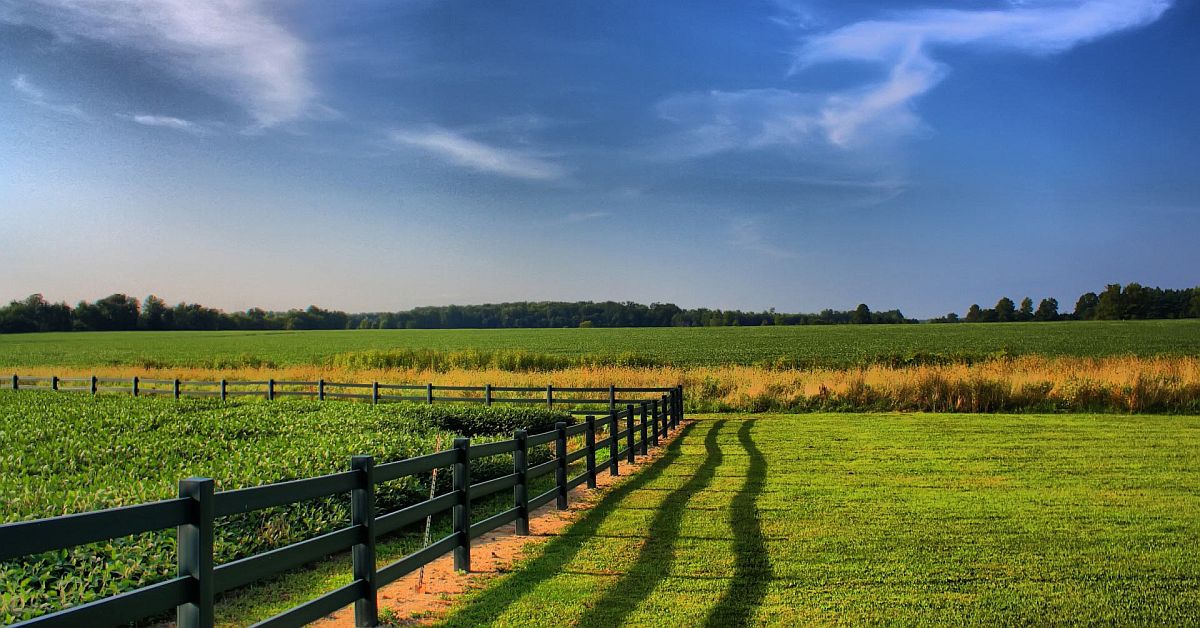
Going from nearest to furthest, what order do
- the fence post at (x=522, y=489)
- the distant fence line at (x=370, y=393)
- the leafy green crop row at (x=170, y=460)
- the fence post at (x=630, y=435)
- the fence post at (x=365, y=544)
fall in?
the fence post at (x=365, y=544), the leafy green crop row at (x=170, y=460), the fence post at (x=522, y=489), the fence post at (x=630, y=435), the distant fence line at (x=370, y=393)

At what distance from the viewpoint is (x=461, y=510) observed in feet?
25.5

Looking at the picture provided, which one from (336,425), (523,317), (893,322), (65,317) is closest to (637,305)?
(523,317)

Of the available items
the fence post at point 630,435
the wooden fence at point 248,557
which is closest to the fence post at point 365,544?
the wooden fence at point 248,557

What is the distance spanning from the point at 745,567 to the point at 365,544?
146 inches

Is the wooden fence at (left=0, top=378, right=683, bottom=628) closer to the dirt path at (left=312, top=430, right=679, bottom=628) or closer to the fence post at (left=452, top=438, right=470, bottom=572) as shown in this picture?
the fence post at (left=452, top=438, right=470, bottom=572)

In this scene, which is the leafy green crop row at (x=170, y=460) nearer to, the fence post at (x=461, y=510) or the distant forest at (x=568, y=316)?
the fence post at (x=461, y=510)

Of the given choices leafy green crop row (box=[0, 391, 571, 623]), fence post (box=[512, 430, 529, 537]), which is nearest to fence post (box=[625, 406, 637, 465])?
leafy green crop row (box=[0, 391, 571, 623])

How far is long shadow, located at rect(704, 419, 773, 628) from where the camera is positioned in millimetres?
6355

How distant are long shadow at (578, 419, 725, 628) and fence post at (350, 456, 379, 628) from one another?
5.39ft

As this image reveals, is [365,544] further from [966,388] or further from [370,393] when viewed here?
[370,393]

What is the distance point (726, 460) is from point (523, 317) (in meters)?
157

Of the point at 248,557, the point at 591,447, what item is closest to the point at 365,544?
the point at 248,557

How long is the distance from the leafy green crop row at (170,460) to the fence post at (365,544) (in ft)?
7.49

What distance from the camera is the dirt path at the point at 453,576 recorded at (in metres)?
6.56
